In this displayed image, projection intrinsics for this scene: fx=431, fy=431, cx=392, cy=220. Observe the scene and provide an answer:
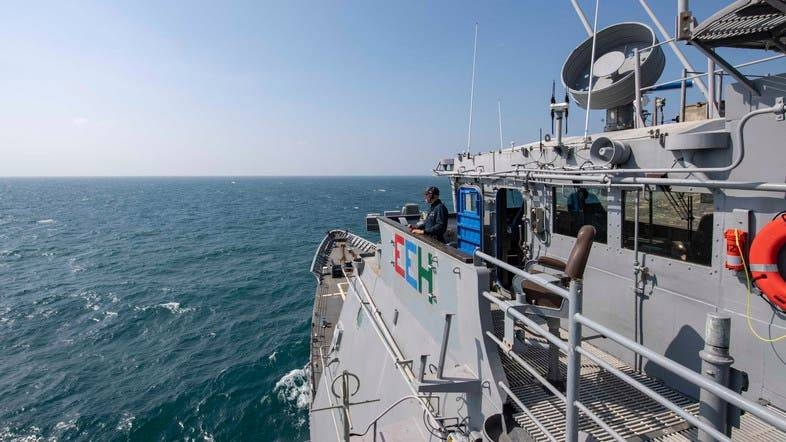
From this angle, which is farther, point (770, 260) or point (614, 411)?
point (614, 411)

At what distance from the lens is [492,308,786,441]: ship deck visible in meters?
3.92

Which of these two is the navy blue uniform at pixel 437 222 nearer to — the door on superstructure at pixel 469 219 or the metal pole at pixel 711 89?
the door on superstructure at pixel 469 219

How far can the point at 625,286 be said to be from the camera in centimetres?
593

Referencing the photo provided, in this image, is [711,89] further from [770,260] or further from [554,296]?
[554,296]

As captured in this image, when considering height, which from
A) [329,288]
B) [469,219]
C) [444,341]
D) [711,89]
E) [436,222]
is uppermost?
[711,89]

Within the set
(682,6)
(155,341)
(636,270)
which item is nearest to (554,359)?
(636,270)

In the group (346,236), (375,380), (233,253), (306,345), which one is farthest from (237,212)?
(375,380)

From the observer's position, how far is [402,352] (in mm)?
6879

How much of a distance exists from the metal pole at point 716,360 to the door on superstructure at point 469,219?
24.2 ft

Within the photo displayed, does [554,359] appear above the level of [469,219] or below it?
below

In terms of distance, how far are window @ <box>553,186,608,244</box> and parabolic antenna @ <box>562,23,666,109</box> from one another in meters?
2.23

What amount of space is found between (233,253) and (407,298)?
39.0 meters

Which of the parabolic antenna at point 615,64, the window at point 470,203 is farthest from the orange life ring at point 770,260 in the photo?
the window at point 470,203

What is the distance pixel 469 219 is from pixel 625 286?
15.4ft
